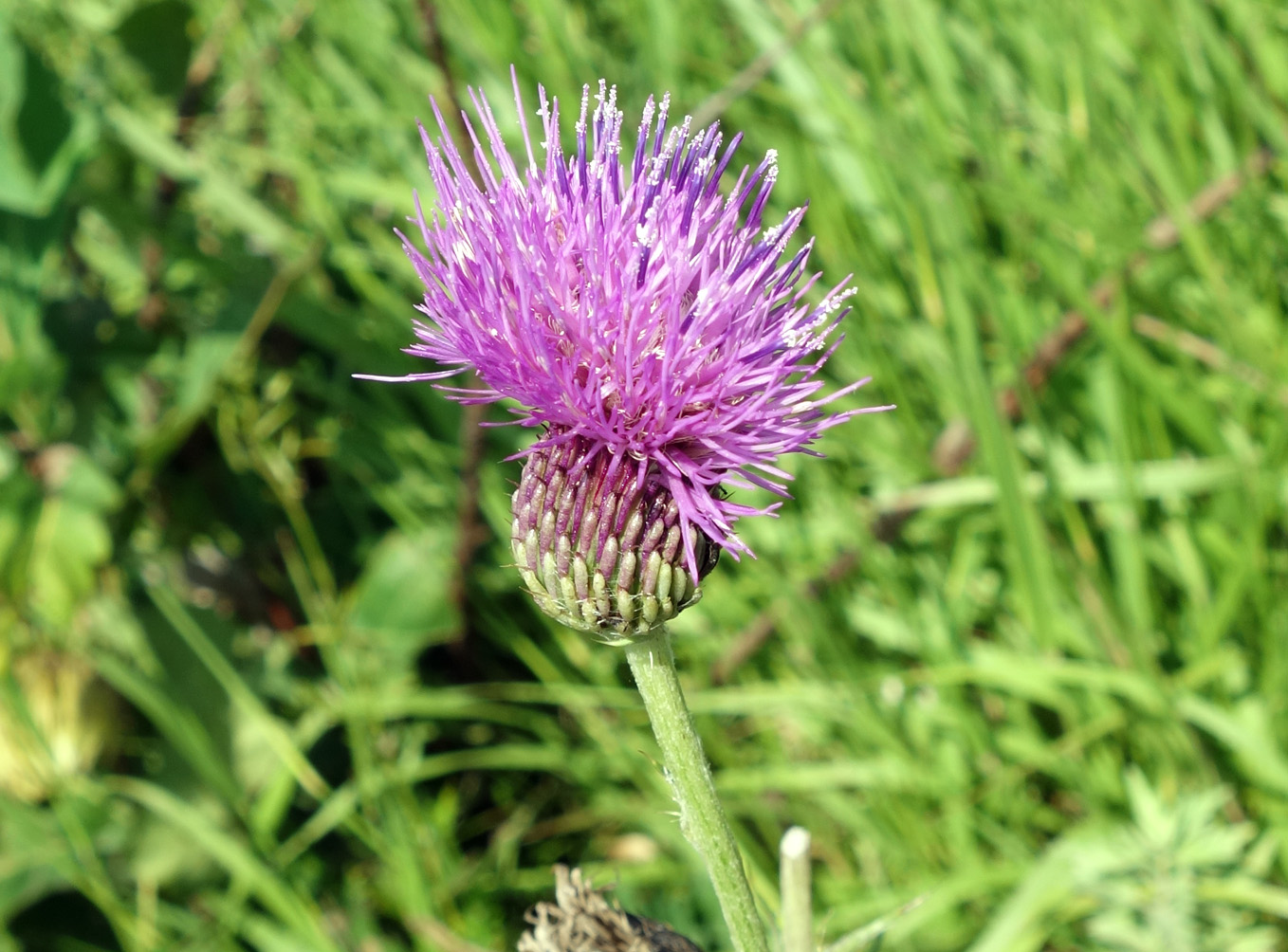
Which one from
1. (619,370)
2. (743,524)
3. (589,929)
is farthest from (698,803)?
(743,524)

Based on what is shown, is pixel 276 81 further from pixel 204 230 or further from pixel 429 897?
pixel 429 897

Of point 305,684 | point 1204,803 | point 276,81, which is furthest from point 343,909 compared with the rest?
point 276,81

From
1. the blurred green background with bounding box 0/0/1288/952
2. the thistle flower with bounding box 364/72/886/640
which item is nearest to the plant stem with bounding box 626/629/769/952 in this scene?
the thistle flower with bounding box 364/72/886/640

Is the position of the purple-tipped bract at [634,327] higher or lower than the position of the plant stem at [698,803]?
higher

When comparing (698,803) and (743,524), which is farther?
(743,524)

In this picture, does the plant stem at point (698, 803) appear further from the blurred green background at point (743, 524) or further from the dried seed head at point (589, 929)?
the blurred green background at point (743, 524)

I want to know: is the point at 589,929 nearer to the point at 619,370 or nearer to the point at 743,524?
the point at 619,370

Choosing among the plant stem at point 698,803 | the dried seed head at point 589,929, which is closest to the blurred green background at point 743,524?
the dried seed head at point 589,929

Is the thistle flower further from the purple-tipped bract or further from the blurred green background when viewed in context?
the blurred green background
